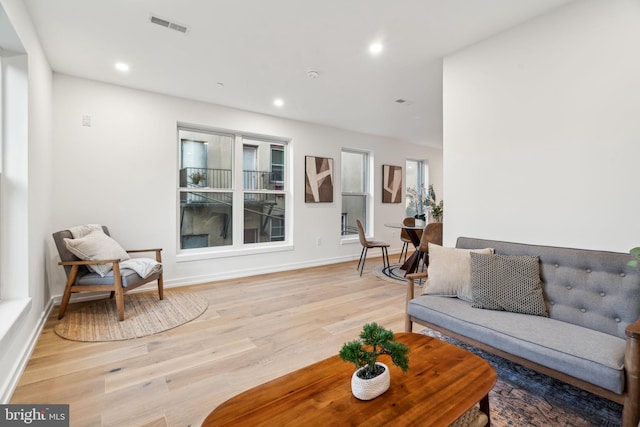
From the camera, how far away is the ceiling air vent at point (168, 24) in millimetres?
2266

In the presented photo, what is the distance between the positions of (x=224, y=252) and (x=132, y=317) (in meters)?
1.56

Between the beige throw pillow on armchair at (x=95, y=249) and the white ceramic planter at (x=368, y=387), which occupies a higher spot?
the beige throw pillow on armchair at (x=95, y=249)

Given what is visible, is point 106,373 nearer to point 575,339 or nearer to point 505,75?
point 575,339

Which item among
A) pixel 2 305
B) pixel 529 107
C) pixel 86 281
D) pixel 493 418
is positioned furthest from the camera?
pixel 86 281

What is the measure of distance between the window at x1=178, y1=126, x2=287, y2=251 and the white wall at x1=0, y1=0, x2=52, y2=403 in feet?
5.64

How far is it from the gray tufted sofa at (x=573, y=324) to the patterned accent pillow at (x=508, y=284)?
60mm

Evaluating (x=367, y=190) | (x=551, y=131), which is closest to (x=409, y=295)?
(x=551, y=131)

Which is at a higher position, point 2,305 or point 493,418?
point 2,305

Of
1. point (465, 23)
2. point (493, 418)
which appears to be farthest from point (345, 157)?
point (493, 418)

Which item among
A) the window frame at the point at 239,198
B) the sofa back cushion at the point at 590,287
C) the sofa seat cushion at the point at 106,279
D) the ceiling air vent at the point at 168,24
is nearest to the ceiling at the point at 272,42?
the ceiling air vent at the point at 168,24

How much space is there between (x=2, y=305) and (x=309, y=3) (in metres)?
2.93

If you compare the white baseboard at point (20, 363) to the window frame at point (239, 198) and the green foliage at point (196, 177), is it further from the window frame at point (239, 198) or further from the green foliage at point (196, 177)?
the green foliage at point (196, 177)

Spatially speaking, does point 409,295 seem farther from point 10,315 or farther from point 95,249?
point 95,249

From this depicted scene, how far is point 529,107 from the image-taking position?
2246 mm
